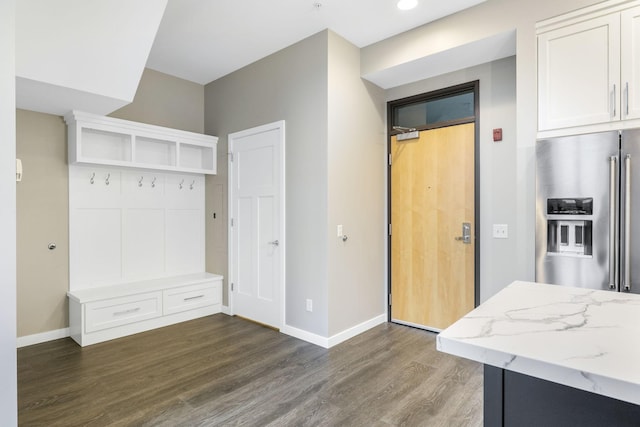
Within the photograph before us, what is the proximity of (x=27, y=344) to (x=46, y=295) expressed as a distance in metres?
0.44

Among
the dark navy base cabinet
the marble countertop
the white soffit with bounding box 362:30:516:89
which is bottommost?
the dark navy base cabinet

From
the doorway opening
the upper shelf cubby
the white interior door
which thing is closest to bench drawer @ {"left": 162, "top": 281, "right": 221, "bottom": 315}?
the white interior door

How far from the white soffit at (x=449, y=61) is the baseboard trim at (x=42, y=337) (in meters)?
3.90

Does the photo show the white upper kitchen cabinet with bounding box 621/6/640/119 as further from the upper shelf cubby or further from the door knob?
the upper shelf cubby

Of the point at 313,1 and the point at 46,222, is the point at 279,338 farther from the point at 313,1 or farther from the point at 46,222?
the point at 313,1

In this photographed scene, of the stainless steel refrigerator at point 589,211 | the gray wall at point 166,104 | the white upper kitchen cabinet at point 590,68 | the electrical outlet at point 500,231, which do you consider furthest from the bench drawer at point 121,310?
the white upper kitchen cabinet at point 590,68

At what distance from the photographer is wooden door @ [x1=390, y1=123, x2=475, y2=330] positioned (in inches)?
132

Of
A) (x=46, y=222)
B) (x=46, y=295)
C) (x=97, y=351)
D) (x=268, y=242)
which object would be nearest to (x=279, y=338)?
(x=268, y=242)

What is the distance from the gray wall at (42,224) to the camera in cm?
323

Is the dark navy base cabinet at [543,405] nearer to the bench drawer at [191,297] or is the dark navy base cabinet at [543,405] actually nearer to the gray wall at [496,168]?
the gray wall at [496,168]

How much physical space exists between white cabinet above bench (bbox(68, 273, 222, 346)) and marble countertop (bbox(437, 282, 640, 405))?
3.38 meters

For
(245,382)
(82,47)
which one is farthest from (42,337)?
(82,47)

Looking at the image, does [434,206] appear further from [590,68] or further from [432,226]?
[590,68]

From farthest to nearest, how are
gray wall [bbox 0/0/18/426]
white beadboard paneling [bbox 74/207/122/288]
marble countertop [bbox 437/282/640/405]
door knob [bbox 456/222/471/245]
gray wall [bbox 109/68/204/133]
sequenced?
1. gray wall [bbox 109/68/204/133]
2. white beadboard paneling [bbox 74/207/122/288]
3. door knob [bbox 456/222/471/245]
4. gray wall [bbox 0/0/18/426]
5. marble countertop [bbox 437/282/640/405]
